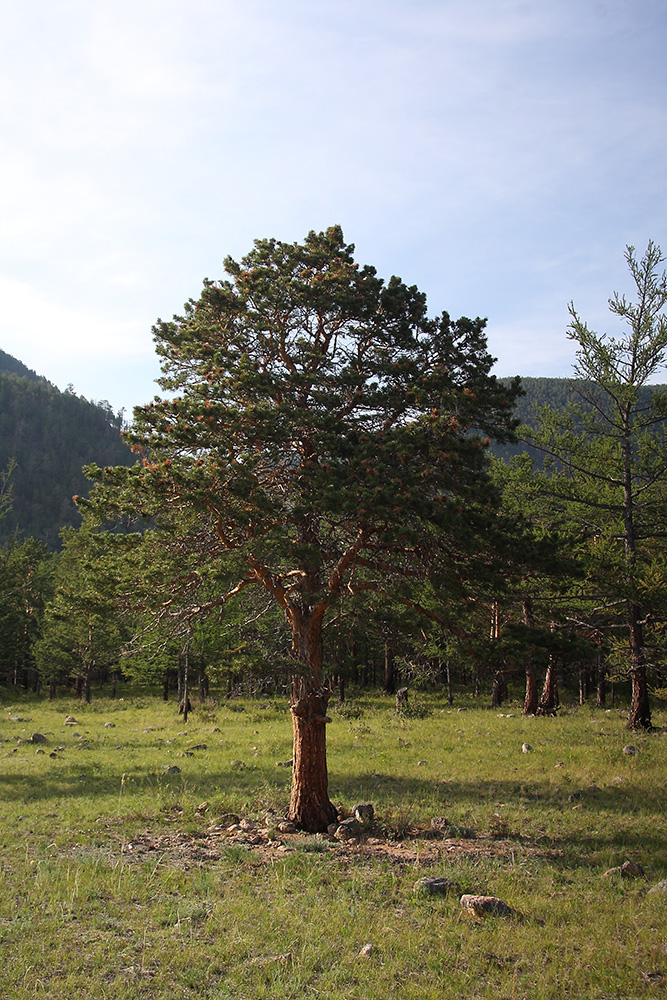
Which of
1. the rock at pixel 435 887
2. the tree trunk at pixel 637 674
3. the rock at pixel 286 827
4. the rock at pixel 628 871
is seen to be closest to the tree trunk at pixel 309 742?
the rock at pixel 286 827

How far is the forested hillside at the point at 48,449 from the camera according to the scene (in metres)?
119

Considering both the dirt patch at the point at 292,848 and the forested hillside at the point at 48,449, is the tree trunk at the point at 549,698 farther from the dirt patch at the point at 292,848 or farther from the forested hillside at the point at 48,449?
the forested hillside at the point at 48,449

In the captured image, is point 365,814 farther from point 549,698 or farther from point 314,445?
point 549,698

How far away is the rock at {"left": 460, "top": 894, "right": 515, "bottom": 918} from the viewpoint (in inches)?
256

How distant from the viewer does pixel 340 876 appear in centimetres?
802

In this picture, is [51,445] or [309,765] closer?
[309,765]

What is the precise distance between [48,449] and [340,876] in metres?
150

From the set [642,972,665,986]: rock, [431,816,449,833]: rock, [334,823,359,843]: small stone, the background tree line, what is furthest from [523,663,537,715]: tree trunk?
[642,972,665,986]: rock

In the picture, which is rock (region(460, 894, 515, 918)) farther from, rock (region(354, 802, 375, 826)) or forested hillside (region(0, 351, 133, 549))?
forested hillside (region(0, 351, 133, 549))

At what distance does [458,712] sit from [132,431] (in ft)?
69.5

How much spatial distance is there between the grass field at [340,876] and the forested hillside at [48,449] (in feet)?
343

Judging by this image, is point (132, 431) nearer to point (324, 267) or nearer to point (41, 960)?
point (324, 267)

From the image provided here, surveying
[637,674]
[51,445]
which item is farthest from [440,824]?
[51,445]

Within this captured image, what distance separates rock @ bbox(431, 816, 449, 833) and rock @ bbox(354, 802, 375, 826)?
43.6 inches
